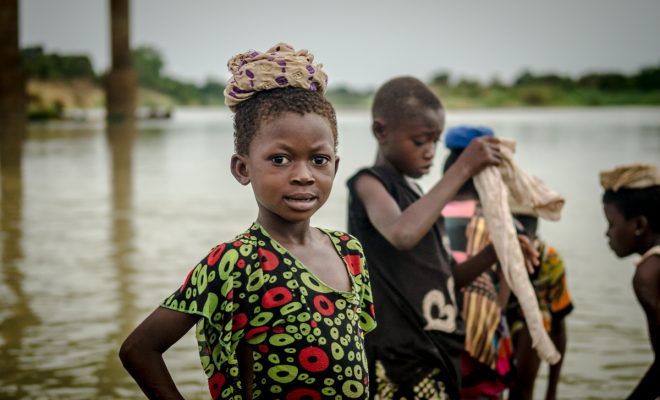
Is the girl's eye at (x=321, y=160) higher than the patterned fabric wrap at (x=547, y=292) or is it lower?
higher

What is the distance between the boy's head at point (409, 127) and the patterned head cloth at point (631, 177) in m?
0.73

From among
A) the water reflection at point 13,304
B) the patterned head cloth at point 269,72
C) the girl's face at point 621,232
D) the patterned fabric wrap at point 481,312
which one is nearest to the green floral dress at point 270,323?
the patterned head cloth at point 269,72

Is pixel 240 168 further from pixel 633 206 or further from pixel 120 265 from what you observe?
pixel 120 265

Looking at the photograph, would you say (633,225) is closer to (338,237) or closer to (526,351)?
(526,351)

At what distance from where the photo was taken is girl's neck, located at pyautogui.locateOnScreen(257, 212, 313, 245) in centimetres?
238

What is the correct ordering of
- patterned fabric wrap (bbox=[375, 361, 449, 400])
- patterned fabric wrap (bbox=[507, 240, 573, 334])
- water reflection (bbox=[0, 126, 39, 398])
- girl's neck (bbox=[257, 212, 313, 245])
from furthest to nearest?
1. water reflection (bbox=[0, 126, 39, 398])
2. patterned fabric wrap (bbox=[507, 240, 573, 334])
3. patterned fabric wrap (bbox=[375, 361, 449, 400])
4. girl's neck (bbox=[257, 212, 313, 245])

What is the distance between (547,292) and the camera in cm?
409

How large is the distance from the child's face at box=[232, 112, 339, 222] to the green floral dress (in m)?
0.11

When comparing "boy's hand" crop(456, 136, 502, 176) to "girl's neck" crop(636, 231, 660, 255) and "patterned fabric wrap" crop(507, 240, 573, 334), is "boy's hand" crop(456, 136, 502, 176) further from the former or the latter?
"patterned fabric wrap" crop(507, 240, 573, 334)

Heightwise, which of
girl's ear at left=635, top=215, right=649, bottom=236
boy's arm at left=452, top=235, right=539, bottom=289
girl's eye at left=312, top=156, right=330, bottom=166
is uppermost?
girl's eye at left=312, top=156, right=330, bottom=166

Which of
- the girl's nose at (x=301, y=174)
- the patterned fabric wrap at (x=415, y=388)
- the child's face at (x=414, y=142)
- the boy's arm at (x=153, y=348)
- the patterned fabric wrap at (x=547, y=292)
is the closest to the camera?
the boy's arm at (x=153, y=348)

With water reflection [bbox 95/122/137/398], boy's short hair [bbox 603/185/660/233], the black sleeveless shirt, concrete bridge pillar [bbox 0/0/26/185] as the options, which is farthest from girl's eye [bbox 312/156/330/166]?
concrete bridge pillar [bbox 0/0/26/185]

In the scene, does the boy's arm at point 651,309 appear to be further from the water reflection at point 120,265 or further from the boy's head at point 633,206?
the water reflection at point 120,265

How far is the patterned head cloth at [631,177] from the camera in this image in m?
3.54
